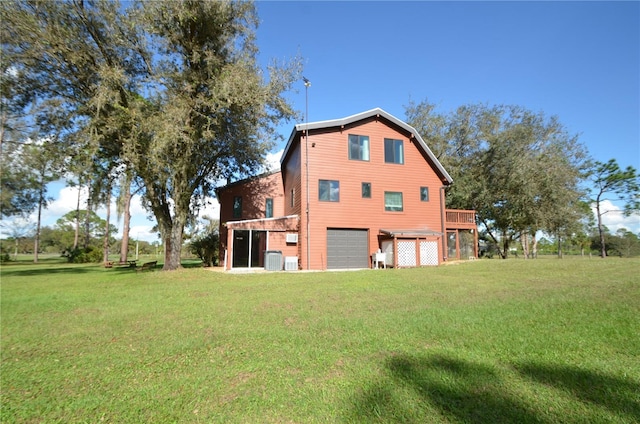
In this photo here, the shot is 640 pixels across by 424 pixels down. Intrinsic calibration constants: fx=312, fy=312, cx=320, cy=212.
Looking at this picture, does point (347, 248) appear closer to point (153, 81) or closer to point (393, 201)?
point (393, 201)

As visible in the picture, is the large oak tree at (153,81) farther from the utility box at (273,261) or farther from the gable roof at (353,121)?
the utility box at (273,261)

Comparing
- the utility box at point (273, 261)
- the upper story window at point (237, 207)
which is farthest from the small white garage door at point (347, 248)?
the upper story window at point (237, 207)

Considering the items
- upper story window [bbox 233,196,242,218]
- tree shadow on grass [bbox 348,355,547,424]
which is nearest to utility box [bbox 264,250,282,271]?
upper story window [bbox 233,196,242,218]

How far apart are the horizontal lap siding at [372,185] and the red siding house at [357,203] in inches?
2.1

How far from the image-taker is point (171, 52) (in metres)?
14.5

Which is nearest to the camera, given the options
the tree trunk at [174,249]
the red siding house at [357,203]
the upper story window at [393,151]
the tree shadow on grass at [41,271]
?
the tree trunk at [174,249]

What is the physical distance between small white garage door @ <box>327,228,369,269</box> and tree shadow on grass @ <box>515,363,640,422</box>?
13402 mm

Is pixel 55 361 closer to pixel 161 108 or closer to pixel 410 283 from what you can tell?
pixel 410 283

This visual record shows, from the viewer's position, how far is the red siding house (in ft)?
53.6

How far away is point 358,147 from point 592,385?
51.9 feet

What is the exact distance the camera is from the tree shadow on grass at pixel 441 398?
2.42 meters

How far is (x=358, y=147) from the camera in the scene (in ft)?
58.2

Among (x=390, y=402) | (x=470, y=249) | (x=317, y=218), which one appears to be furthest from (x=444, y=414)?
(x=470, y=249)

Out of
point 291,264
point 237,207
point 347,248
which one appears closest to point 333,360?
point 291,264
